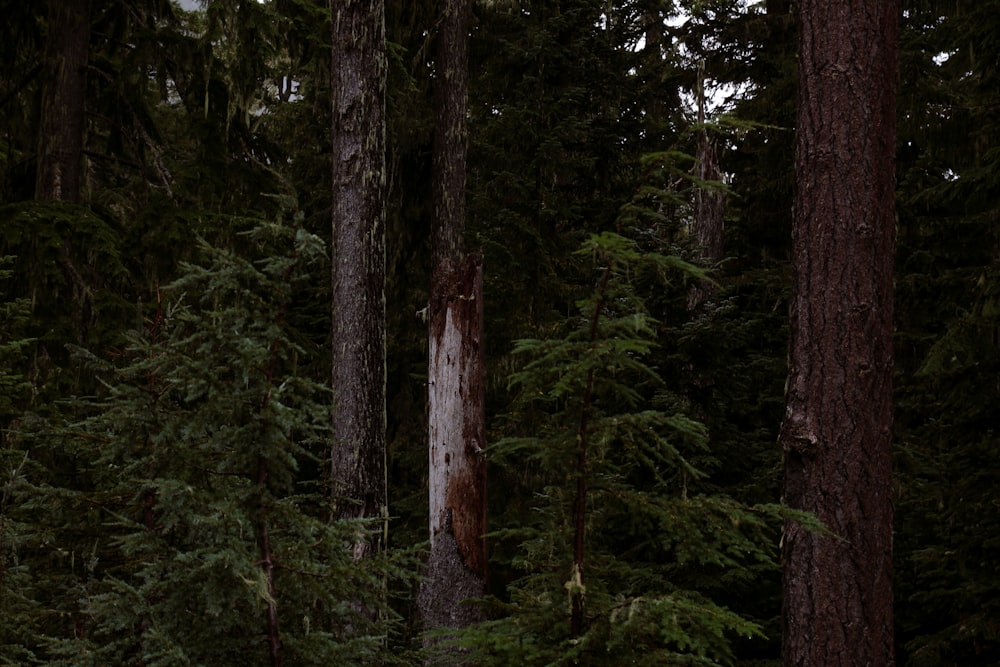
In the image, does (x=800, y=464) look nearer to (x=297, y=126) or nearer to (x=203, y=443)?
(x=203, y=443)

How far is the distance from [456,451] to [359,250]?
2.67 m

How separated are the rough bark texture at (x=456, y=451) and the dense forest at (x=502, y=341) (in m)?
0.03

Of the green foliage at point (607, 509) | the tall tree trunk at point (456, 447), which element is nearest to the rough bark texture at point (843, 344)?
the green foliage at point (607, 509)

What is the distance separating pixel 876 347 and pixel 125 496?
425cm

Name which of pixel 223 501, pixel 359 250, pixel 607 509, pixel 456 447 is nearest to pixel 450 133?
pixel 359 250

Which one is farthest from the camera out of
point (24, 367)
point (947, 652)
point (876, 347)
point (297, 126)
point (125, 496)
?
point (297, 126)

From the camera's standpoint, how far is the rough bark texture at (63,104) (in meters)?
9.88

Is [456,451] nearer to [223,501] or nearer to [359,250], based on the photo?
[359,250]

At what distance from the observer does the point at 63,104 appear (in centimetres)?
997

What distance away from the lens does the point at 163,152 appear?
1105 cm

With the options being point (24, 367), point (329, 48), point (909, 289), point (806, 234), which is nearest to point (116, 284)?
point (24, 367)

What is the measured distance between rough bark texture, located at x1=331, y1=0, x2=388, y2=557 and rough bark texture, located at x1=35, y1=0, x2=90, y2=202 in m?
3.35

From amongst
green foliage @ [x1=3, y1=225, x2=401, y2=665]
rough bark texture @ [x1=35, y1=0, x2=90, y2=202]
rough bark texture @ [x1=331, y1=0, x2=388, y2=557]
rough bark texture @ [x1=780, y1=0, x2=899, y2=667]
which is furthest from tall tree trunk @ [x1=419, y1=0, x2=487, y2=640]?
rough bark texture @ [x1=35, y1=0, x2=90, y2=202]

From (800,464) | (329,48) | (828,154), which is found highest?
(329,48)
